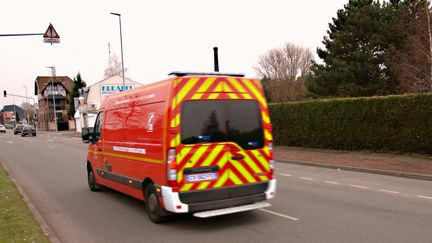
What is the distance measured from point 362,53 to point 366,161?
71.9 ft

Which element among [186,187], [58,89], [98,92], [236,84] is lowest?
[186,187]

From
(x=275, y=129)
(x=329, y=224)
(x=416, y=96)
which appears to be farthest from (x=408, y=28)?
(x=329, y=224)

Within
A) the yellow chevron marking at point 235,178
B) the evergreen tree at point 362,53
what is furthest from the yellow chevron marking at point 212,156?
the evergreen tree at point 362,53

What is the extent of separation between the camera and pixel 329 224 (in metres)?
6.68

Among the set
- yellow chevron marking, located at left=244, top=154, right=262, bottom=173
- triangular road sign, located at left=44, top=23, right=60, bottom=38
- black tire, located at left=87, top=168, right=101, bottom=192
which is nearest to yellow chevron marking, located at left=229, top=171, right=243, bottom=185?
yellow chevron marking, located at left=244, top=154, right=262, bottom=173

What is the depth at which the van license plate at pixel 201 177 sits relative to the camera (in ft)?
21.5

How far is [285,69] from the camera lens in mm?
61781

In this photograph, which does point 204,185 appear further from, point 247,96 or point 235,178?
point 247,96

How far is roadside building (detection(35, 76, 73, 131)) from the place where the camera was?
94500 mm

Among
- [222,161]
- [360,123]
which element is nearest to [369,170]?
[360,123]

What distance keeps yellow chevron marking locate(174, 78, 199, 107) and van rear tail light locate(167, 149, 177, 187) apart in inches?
31.1

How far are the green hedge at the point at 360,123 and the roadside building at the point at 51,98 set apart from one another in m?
76.5

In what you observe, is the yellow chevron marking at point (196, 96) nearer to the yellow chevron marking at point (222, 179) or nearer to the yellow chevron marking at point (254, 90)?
the yellow chevron marking at point (254, 90)

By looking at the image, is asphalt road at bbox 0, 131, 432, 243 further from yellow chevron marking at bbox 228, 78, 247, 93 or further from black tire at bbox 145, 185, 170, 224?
yellow chevron marking at bbox 228, 78, 247, 93
